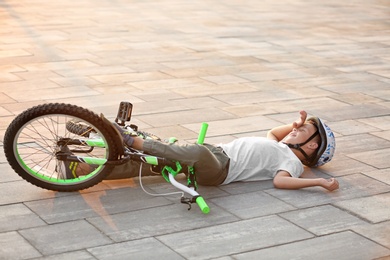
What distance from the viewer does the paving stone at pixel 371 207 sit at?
212 inches

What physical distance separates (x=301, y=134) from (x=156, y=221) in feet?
4.73

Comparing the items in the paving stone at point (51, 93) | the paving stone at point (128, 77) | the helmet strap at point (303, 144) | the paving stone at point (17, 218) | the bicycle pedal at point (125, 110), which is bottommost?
the paving stone at point (128, 77)

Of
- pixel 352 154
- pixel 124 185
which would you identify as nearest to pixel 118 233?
pixel 124 185

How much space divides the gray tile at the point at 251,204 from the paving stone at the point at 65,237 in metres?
0.94

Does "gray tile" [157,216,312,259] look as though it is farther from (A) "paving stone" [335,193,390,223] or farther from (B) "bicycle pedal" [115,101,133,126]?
(B) "bicycle pedal" [115,101,133,126]

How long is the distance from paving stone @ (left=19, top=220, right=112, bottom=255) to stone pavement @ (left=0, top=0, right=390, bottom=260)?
0.04ft

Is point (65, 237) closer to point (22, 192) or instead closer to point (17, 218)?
point (17, 218)

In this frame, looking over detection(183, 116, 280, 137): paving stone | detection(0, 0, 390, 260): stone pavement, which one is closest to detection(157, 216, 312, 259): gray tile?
detection(0, 0, 390, 260): stone pavement

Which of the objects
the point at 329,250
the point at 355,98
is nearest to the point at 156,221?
the point at 329,250

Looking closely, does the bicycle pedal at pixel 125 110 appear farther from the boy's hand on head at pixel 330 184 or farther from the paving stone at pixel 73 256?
the boy's hand on head at pixel 330 184

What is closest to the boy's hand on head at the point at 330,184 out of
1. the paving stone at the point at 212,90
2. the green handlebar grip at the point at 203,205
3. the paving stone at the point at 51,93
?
the green handlebar grip at the point at 203,205

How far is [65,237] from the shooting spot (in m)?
4.86

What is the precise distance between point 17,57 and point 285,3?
7.95 metres

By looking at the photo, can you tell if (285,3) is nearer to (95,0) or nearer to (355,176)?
(95,0)
